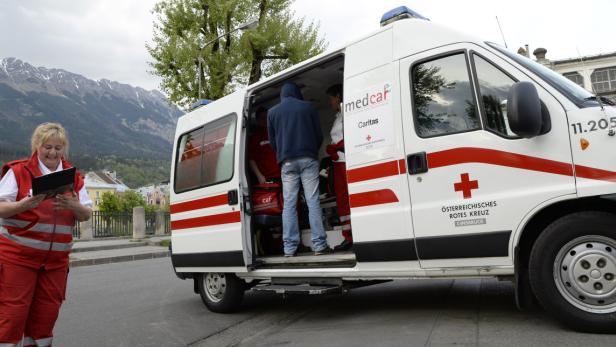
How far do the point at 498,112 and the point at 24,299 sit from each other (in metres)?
3.56

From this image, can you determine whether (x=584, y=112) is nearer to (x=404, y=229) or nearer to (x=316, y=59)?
(x=404, y=229)

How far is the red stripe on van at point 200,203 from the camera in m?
Answer: 5.90

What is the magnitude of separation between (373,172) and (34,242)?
262 cm

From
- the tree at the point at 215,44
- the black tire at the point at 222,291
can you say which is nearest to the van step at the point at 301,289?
the black tire at the point at 222,291

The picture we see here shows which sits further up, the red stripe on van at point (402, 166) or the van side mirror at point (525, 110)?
the van side mirror at point (525, 110)

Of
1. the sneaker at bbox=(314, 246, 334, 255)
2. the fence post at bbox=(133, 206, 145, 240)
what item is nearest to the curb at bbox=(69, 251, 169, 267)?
the fence post at bbox=(133, 206, 145, 240)

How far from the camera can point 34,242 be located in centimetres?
339

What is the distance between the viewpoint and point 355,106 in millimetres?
4660

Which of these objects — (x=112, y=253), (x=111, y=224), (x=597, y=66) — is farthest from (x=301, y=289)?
(x=597, y=66)

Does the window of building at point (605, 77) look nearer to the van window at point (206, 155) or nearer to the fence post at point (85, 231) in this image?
the fence post at point (85, 231)

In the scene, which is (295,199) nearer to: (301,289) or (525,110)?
(301,289)

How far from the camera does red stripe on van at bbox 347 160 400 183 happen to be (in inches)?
169

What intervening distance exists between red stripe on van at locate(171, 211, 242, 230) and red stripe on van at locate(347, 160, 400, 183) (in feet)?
5.39

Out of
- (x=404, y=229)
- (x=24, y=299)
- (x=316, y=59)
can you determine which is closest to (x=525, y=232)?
(x=404, y=229)
